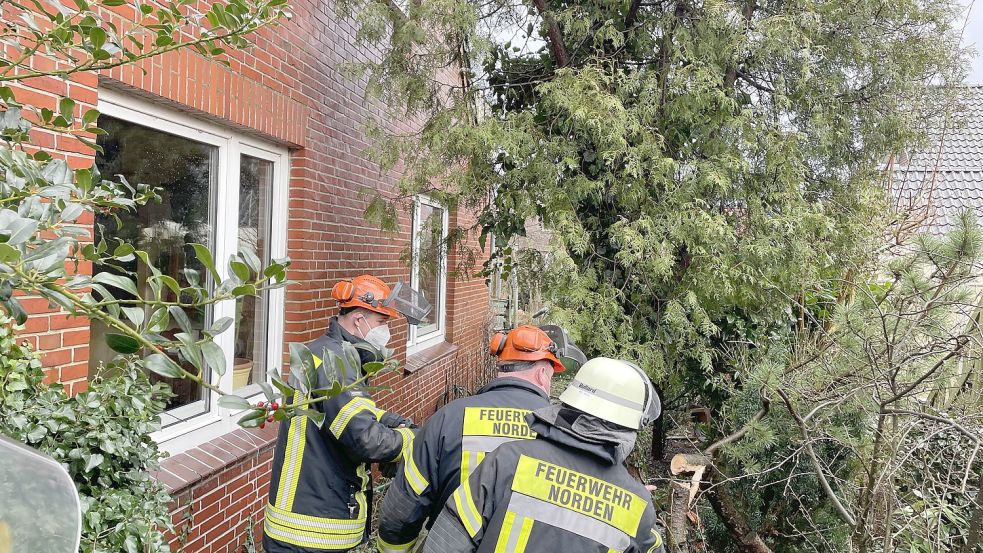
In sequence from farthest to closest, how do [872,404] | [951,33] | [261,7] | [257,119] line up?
[951,33], [257,119], [872,404], [261,7]

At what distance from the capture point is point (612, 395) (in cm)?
212

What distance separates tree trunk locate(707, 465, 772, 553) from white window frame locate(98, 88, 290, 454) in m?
3.29

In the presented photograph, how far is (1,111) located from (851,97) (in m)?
4.91

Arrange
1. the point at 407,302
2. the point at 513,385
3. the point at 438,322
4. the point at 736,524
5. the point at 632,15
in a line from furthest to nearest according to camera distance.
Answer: the point at 438,322 < the point at 736,524 < the point at 632,15 < the point at 407,302 < the point at 513,385

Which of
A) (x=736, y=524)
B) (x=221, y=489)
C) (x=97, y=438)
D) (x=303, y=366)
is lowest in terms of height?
(x=736, y=524)

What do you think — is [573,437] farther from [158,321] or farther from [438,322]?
[438,322]

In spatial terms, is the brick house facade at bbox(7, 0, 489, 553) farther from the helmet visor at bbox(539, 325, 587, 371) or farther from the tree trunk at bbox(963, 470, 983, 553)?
the tree trunk at bbox(963, 470, 983, 553)

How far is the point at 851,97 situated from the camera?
4.73 meters

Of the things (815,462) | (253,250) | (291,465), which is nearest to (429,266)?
(253,250)

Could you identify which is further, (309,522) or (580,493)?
(309,522)

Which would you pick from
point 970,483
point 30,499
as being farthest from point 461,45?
point 970,483

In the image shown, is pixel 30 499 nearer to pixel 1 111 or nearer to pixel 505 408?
pixel 1 111

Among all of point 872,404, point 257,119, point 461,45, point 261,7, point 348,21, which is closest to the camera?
point 261,7

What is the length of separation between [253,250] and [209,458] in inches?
51.0
